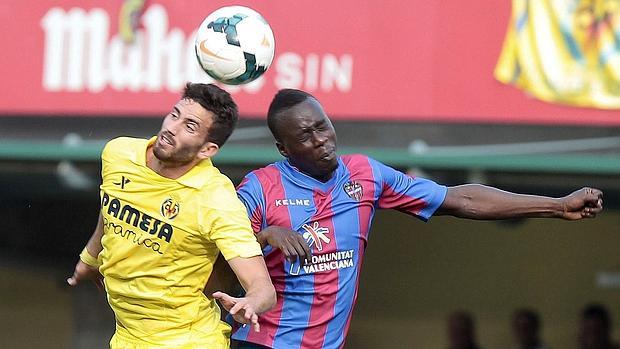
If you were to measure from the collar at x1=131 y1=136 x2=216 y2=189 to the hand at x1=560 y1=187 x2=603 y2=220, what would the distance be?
1570mm

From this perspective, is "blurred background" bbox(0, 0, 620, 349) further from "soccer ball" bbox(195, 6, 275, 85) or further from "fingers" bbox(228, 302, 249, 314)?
"fingers" bbox(228, 302, 249, 314)

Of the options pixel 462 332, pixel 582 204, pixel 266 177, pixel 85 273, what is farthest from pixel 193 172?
pixel 462 332

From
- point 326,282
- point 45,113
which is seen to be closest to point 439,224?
point 45,113

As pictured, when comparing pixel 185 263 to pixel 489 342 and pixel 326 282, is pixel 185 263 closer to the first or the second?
pixel 326 282

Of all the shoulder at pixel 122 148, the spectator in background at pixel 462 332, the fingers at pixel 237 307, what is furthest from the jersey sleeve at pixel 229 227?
the spectator in background at pixel 462 332

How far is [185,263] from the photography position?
5387 mm

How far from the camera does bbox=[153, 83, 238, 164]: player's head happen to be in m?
5.35

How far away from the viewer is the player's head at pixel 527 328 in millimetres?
11023

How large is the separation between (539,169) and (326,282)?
3.46 m

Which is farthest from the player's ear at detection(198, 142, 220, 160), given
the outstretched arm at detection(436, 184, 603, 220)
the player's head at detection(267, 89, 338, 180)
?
the outstretched arm at detection(436, 184, 603, 220)

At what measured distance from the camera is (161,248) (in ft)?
17.5

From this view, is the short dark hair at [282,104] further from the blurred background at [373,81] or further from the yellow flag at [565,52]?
the yellow flag at [565,52]

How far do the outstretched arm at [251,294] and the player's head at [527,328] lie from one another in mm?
6226

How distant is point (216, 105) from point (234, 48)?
741mm
